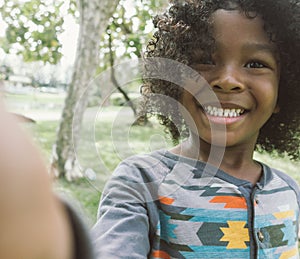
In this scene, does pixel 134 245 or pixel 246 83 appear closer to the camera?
pixel 134 245

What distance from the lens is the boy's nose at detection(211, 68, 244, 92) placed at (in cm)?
83

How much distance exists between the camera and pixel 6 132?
15cm

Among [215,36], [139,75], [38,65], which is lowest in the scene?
Result: [38,65]

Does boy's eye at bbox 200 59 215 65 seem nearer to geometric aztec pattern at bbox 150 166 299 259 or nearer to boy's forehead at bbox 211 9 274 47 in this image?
boy's forehead at bbox 211 9 274 47

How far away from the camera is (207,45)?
0.88 meters

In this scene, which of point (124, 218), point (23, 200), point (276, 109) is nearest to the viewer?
point (23, 200)

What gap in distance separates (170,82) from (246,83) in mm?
216

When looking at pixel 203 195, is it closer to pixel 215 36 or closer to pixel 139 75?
pixel 215 36

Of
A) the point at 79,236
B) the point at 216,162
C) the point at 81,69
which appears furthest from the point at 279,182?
the point at 81,69

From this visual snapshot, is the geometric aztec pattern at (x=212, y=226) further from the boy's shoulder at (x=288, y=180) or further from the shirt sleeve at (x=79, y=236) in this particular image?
the shirt sleeve at (x=79, y=236)

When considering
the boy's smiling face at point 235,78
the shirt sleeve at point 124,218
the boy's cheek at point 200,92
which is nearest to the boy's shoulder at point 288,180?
the boy's smiling face at point 235,78

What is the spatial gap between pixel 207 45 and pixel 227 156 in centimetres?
20

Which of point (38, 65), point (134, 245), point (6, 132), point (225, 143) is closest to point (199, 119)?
point (225, 143)

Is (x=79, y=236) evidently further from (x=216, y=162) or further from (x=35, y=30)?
(x=35, y=30)
